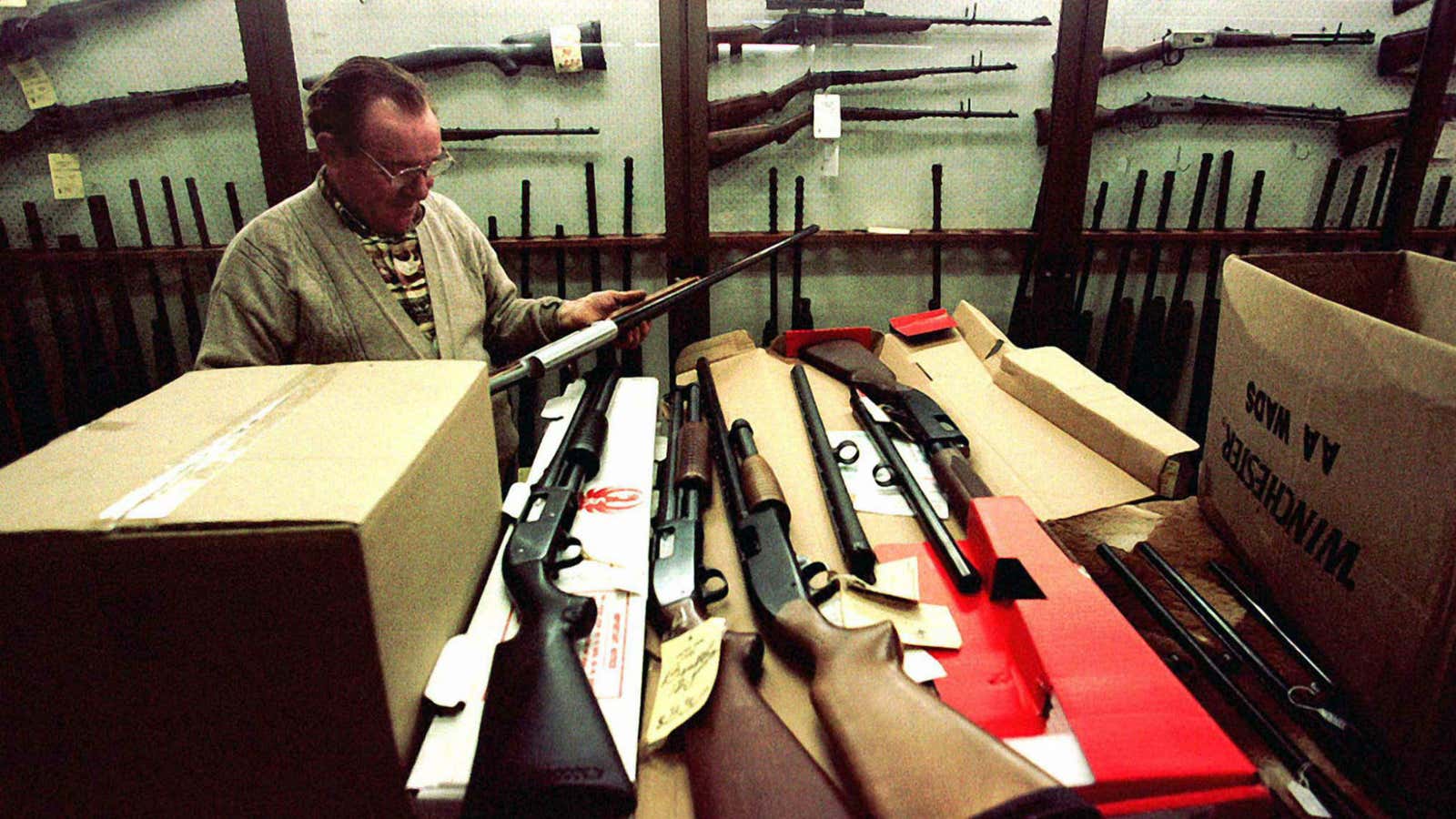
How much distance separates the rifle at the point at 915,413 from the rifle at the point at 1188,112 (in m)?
1.33

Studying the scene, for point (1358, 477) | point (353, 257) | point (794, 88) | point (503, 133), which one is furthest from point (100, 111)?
point (1358, 477)

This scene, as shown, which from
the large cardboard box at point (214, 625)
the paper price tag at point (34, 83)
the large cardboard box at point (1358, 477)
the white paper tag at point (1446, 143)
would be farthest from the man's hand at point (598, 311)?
the white paper tag at point (1446, 143)

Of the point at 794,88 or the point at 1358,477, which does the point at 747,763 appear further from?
the point at 794,88

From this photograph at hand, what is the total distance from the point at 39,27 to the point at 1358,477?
3.68 metres

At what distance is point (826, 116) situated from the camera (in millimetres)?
2467

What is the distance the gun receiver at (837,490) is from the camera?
3.49ft

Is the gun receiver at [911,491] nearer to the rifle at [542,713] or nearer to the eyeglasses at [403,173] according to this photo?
the rifle at [542,713]

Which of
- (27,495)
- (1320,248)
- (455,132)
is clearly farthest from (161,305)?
(1320,248)

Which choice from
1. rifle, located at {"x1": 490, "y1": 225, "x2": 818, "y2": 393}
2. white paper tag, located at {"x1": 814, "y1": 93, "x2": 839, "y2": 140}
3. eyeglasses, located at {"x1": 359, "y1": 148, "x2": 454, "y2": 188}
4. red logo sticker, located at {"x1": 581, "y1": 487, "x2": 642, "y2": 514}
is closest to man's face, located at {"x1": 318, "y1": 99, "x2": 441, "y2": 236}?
eyeglasses, located at {"x1": 359, "y1": 148, "x2": 454, "y2": 188}

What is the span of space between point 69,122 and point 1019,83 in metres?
3.38

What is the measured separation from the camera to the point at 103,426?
2.58ft

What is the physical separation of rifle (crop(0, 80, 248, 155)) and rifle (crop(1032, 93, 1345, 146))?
2.90 m

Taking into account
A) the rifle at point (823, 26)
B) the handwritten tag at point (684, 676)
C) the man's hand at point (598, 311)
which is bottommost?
the handwritten tag at point (684, 676)

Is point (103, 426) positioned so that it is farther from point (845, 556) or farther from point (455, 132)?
point (455, 132)
